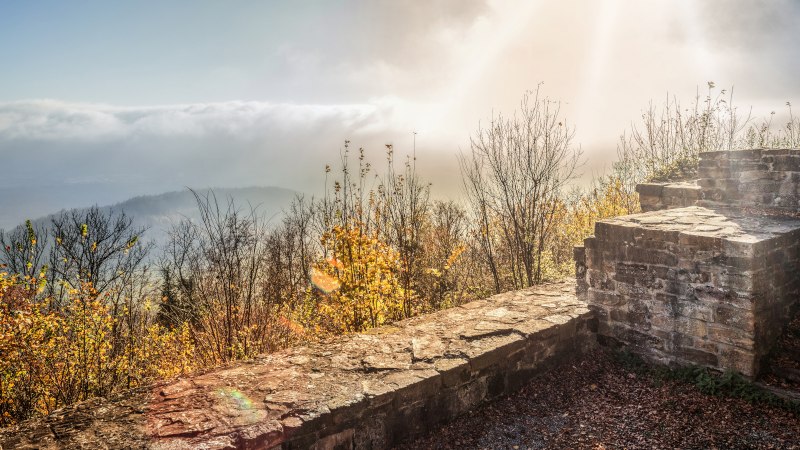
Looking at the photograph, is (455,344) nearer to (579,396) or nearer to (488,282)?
(579,396)

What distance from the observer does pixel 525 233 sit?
1023 centimetres

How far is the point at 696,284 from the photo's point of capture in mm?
4629

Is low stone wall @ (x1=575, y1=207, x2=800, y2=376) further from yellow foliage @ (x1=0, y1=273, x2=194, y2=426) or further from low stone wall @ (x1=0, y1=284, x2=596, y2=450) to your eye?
yellow foliage @ (x1=0, y1=273, x2=194, y2=426)

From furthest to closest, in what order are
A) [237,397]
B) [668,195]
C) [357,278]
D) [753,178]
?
[357,278]
[668,195]
[753,178]
[237,397]

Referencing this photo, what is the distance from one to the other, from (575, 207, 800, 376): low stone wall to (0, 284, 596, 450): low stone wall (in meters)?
0.57

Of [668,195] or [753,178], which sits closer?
[753,178]

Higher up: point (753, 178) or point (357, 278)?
point (753, 178)

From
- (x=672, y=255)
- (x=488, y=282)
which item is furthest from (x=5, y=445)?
(x=488, y=282)

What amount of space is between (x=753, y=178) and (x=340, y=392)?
21.0ft

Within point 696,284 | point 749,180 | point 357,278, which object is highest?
point 749,180

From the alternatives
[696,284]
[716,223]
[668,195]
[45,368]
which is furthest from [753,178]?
[45,368]

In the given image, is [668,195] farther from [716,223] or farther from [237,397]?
[237,397]

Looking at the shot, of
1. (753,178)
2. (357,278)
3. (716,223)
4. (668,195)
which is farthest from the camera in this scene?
(357,278)

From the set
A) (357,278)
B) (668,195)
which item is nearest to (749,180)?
(668,195)
